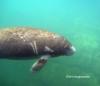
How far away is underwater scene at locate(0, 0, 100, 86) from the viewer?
723 centimetres

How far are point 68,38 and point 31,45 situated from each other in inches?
69.1

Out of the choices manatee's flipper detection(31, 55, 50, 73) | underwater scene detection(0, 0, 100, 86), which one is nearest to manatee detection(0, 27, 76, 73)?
manatee's flipper detection(31, 55, 50, 73)

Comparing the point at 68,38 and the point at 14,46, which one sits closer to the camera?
the point at 14,46

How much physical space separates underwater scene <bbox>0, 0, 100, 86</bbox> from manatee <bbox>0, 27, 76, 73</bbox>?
0.69 m

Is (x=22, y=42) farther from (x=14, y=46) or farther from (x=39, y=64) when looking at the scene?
(x=39, y=64)

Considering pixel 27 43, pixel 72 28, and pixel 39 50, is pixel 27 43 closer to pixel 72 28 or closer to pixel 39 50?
pixel 39 50

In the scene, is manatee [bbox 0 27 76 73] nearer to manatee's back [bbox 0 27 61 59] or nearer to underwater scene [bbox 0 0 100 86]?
manatee's back [bbox 0 27 61 59]

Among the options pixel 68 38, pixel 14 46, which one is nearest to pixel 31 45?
pixel 14 46

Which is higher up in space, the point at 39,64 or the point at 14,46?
the point at 14,46

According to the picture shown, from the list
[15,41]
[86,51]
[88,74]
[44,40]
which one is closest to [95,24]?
[86,51]

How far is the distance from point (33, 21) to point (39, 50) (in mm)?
2132

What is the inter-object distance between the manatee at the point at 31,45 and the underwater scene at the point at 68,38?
2.25 feet

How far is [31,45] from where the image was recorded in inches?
237

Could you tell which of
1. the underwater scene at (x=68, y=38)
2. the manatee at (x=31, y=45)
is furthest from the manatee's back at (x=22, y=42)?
the underwater scene at (x=68, y=38)
